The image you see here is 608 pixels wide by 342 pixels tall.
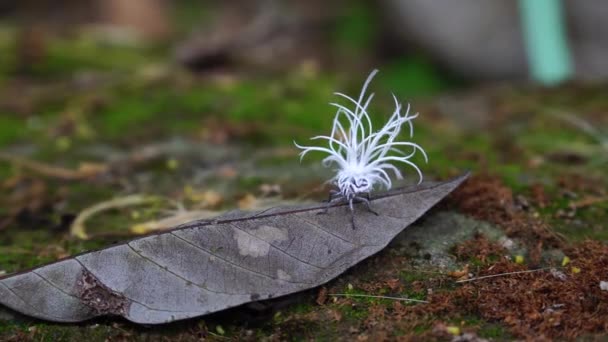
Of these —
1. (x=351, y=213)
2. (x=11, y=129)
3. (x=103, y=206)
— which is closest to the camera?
(x=351, y=213)

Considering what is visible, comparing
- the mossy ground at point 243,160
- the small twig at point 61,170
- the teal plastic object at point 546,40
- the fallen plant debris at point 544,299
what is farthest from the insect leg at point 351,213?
the teal plastic object at point 546,40

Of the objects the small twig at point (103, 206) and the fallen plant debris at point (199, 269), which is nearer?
the fallen plant debris at point (199, 269)

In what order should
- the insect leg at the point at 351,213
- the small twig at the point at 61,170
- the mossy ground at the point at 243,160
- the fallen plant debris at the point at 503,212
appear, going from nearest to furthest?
the mossy ground at the point at 243,160 < the insect leg at the point at 351,213 < the fallen plant debris at the point at 503,212 < the small twig at the point at 61,170

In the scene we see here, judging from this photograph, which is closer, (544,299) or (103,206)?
(544,299)

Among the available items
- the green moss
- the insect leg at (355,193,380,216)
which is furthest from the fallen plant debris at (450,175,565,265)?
the green moss

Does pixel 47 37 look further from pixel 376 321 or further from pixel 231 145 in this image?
pixel 376 321

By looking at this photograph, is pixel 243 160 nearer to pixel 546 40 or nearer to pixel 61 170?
pixel 61 170

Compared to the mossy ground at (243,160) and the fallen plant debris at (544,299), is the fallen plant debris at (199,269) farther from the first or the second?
the fallen plant debris at (544,299)

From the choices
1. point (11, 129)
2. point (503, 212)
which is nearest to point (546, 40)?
point (503, 212)
